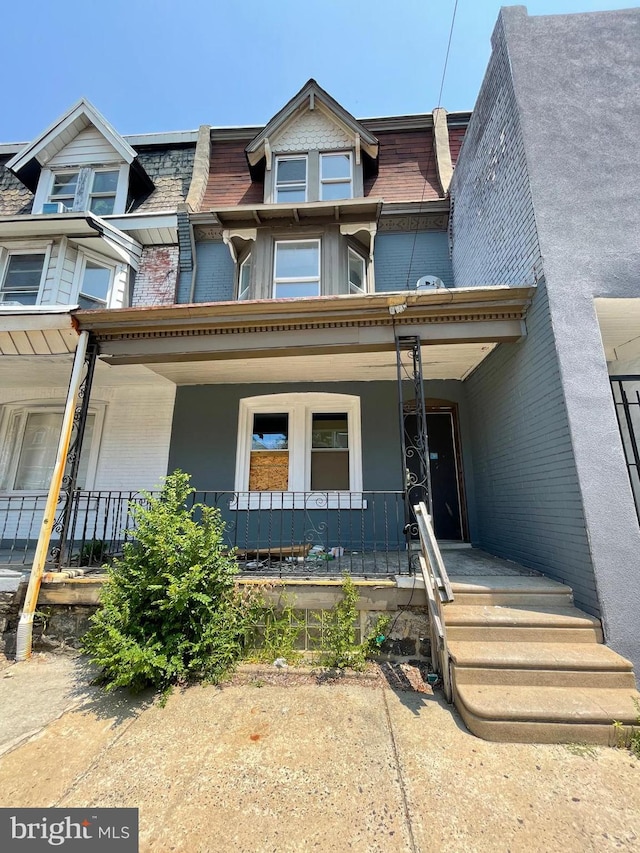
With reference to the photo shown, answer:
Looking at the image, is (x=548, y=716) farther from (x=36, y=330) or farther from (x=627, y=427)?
(x=36, y=330)

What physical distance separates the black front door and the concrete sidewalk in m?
3.53

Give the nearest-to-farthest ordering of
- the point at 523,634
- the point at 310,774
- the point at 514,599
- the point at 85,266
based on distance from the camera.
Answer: the point at 310,774 < the point at 523,634 < the point at 514,599 < the point at 85,266

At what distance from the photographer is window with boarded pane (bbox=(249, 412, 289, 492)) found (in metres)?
6.33

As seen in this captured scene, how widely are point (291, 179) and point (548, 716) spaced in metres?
9.34

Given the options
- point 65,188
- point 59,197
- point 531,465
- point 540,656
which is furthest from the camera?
point 65,188

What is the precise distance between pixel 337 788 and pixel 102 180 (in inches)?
427

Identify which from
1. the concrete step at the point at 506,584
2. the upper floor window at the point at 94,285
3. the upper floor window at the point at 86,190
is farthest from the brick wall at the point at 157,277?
the concrete step at the point at 506,584

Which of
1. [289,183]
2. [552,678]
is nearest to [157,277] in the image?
[289,183]

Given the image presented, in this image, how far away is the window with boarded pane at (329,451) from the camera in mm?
6281

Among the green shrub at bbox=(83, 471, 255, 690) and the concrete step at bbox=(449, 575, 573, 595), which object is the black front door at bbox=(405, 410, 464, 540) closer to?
the concrete step at bbox=(449, 575, 573, 595)

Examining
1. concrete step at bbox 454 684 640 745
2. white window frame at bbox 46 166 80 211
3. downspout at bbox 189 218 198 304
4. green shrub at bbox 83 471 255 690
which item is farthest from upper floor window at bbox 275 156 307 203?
concrete step at bbox 454 684 640 745

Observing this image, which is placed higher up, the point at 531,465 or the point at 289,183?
the point at 289,183

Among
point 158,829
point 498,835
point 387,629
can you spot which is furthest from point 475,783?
point 158,829

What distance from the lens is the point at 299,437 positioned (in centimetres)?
639
